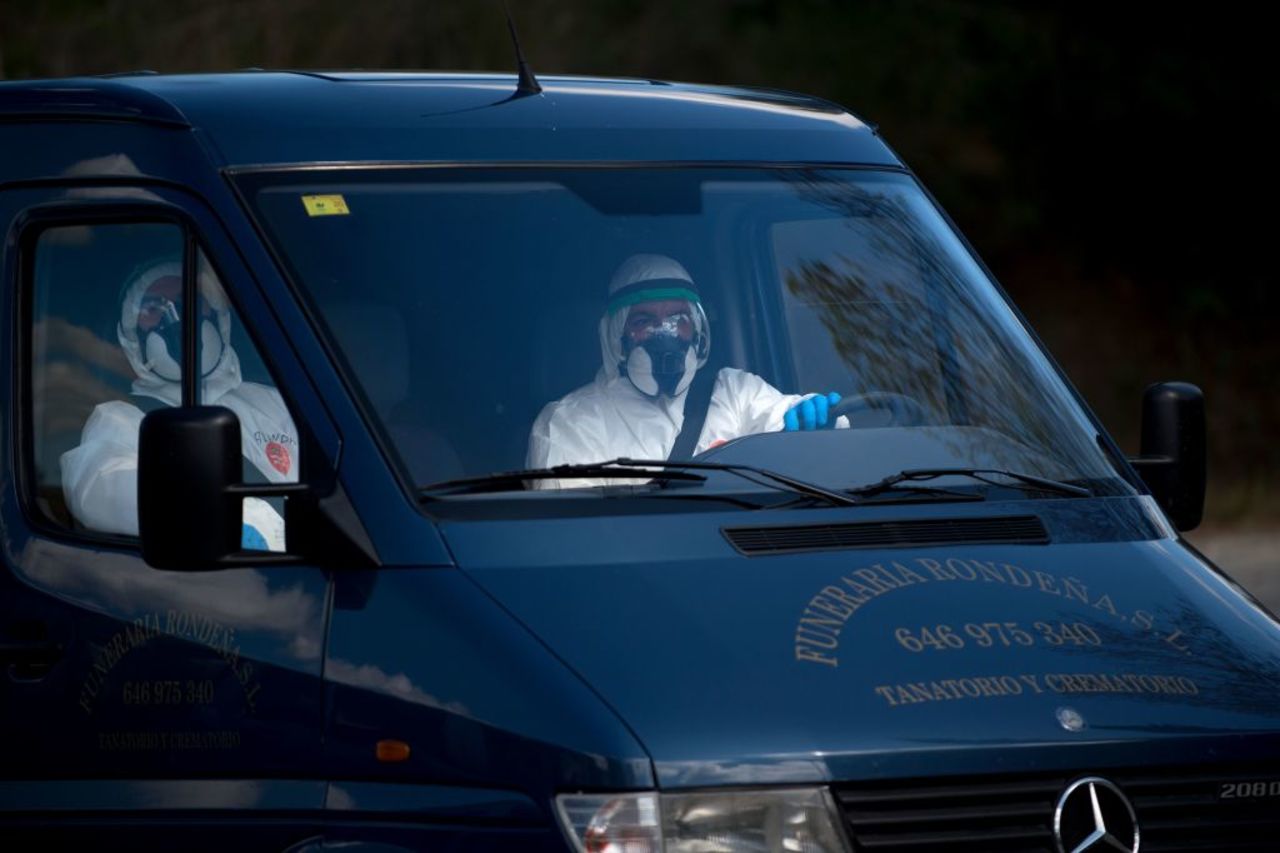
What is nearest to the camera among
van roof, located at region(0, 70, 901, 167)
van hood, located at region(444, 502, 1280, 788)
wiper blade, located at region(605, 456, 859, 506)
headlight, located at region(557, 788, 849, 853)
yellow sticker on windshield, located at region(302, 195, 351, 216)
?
headlight, located at region(557, 788, 849, 853)

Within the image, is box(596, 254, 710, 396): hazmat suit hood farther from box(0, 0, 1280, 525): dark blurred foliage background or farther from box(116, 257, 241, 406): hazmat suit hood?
box(0, 0, 1280, 525): dark blurred foliage background

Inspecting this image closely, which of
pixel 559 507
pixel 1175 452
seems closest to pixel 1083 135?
pixel 1175 452

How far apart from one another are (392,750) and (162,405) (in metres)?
1.22

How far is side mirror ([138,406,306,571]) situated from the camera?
4.77 m

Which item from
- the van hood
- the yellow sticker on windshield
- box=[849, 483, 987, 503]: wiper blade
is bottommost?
the van hood

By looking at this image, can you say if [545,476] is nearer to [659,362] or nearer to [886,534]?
[886,534]

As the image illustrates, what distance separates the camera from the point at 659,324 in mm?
5832

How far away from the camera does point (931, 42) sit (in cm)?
3166

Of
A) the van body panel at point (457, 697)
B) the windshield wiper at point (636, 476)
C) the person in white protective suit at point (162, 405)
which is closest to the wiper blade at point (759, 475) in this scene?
the windshield wiper at point (636, 476)

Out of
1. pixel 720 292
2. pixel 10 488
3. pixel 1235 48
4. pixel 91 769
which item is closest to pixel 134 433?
pixel 10 488

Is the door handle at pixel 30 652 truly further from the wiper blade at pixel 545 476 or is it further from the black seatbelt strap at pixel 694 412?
the black seatbelt strap at pixel 694 412

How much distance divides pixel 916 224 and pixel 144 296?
5.67 ft

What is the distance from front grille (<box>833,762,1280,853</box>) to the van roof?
1.80 meters

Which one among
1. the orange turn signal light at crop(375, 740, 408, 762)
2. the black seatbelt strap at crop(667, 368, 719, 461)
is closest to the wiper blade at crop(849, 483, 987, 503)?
the black seatbelt strap at crop(667, 368, 719, 461)
